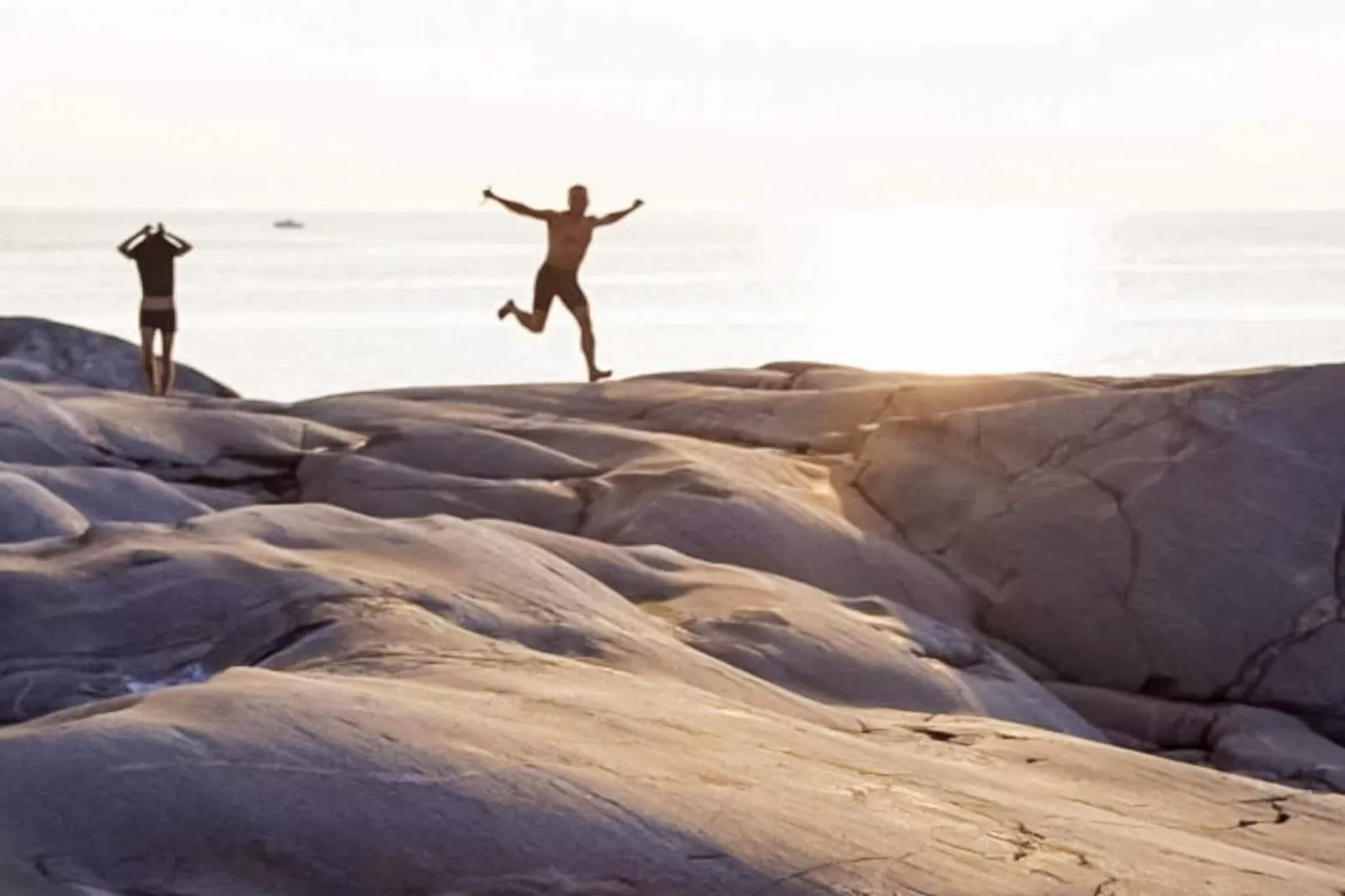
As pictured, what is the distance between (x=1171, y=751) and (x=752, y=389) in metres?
5.75

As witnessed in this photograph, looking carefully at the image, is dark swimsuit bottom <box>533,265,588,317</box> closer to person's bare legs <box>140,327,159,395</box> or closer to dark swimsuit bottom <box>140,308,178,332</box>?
dark swimsuit bottom <box>140,308,178,332</box>

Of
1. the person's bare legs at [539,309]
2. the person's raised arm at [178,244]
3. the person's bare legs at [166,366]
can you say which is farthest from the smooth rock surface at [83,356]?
the person's bare legs at [539,309]

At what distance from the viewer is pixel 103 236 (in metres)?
173

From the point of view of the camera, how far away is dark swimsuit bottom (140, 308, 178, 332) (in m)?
16.5

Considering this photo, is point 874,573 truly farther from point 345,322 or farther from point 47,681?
point 345,322

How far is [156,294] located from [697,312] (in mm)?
58643

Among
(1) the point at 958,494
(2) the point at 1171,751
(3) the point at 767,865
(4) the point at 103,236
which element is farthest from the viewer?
(4) the point at 103,236

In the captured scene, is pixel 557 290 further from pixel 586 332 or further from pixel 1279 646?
pixel 1279 646

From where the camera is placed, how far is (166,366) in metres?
16.7

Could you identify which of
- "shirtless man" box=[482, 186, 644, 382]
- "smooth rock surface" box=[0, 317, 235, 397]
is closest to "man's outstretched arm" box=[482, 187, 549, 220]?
"shirtless man" box=[482, 186, 644, 382]

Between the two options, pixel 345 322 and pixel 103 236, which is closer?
pixel 345 322

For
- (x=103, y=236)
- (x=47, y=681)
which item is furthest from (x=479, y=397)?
(x=103, y=236)

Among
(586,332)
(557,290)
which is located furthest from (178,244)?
(586,332)

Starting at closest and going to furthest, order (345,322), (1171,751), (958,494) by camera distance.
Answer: (1171,751), (958,494), (345,322)
